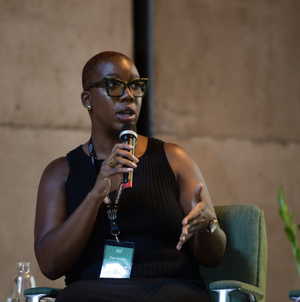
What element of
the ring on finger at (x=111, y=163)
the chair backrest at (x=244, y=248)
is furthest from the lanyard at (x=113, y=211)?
the chair backrest at (x=244, y=248)

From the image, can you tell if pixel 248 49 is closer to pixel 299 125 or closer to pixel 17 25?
pixel 299 125

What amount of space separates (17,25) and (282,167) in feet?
7.36

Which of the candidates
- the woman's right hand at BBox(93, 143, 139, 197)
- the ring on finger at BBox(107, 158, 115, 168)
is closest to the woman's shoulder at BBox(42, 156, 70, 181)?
the woman's right hand at BBox(93, 143, 139, 197)

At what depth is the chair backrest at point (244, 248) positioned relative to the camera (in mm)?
1896

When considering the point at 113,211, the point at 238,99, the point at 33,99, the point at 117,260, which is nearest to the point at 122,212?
the point at 113,211

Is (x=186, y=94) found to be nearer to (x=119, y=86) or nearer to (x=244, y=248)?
(x=119, y=86)

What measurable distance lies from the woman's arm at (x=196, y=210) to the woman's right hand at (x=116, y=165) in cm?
24

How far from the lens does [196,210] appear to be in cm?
159

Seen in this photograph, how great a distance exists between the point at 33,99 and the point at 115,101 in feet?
4.33

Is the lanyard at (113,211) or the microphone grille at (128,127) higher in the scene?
the microphone grille at (128,127)

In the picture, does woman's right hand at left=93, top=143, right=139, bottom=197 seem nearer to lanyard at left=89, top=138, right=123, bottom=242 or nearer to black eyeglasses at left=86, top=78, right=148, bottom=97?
lanyard at left=89, top=138, right=123, bottom=242

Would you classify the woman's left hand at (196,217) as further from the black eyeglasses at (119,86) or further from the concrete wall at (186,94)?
the concrete wall at (186,94)

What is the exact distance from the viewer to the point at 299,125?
384cm

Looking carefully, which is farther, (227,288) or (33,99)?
(33,99)
